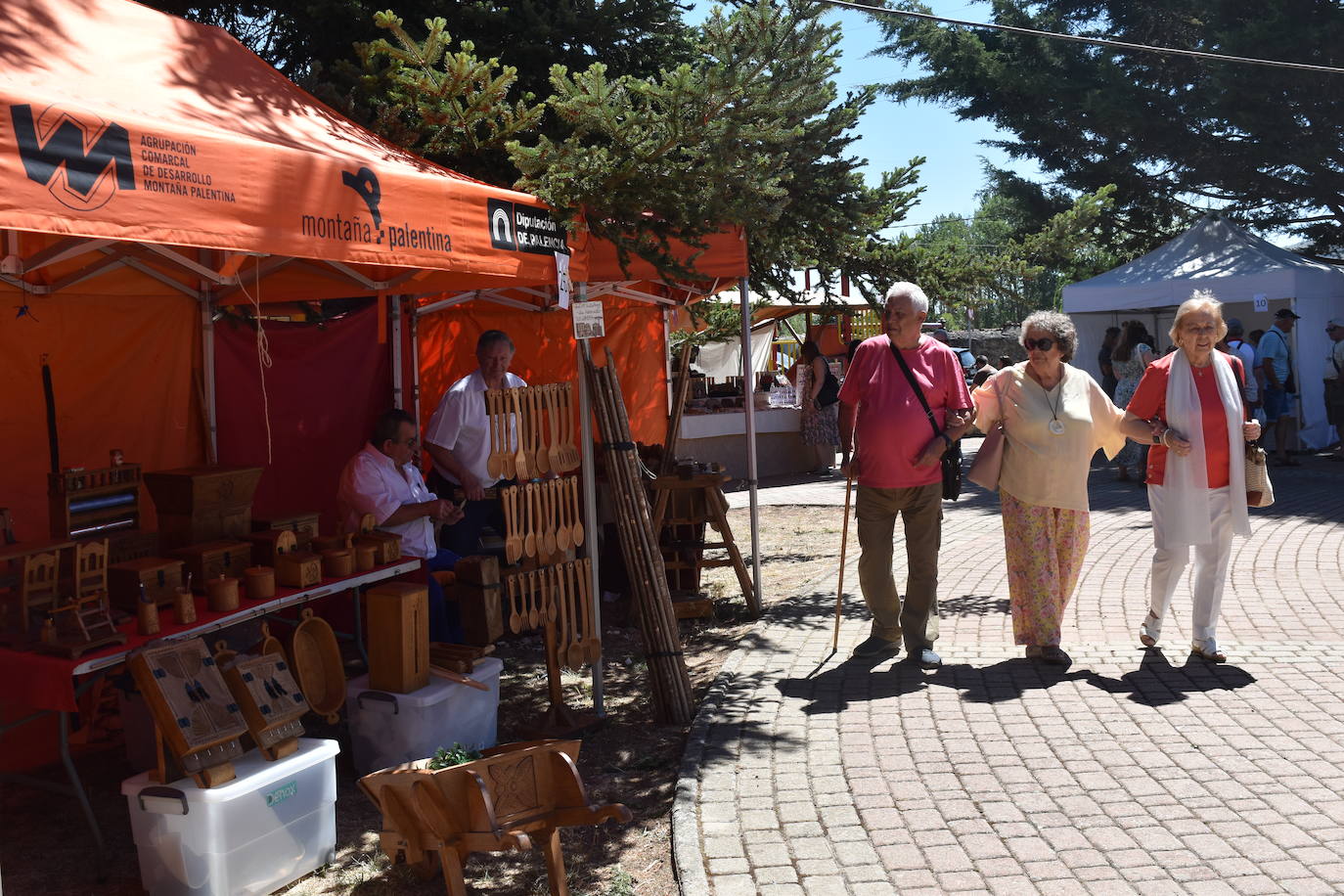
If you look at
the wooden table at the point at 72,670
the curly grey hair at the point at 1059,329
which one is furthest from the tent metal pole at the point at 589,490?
the curly grey hair at the point at 1059,329

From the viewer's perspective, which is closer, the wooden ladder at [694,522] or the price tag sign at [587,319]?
the price tag sign at [587,319]

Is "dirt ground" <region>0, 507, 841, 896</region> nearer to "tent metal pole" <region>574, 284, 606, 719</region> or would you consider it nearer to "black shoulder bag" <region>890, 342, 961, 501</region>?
"tent metal pole" <region>574, 284, 606, 719</region>

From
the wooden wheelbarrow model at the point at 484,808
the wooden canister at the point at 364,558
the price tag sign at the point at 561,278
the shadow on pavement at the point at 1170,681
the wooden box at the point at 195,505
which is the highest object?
the price tag sign at the point at 561,278

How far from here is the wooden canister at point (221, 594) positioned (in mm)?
4508

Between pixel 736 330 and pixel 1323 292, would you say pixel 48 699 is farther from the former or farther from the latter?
pixel 1323 292

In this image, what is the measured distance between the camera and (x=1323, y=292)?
15.9 meters

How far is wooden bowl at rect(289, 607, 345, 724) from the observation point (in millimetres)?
4957

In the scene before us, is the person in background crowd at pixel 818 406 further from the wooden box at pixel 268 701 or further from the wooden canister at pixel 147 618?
the wooden canister at pixel 147 618

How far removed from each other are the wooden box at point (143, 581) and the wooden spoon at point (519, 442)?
1.51m

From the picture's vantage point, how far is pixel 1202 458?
18.9ft

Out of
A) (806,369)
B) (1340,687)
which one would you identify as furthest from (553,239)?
(806,369)

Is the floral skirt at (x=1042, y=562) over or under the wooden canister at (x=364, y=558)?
under

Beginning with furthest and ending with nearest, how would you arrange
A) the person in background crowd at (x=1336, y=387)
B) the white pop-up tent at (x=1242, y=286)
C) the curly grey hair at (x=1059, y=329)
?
1. the white pop-up tent at (x=1242, y=286)
2. the person in background crowd at (x=1336, y=387)
3. the curly grey hair at (x=1059, y=329)

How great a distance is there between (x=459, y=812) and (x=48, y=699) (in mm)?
1491
